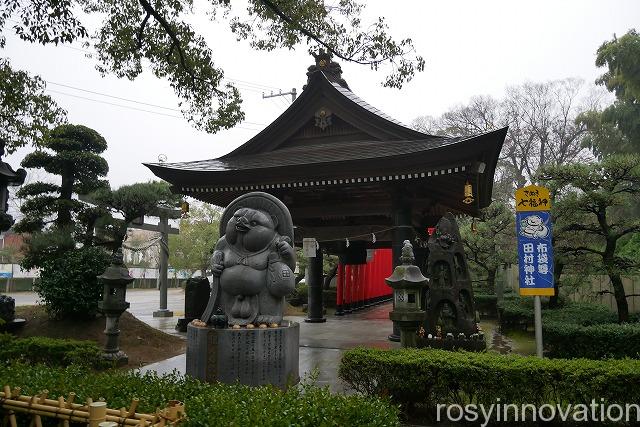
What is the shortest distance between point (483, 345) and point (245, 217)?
5.76 metres

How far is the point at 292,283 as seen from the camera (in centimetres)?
617

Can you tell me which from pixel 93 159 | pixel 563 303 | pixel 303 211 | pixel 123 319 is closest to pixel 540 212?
pixel 303 211

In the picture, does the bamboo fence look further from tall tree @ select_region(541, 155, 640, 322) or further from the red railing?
the red railing

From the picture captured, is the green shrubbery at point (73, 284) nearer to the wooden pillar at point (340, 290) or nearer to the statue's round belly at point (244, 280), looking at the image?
the statue's round belly at point (244, 280)

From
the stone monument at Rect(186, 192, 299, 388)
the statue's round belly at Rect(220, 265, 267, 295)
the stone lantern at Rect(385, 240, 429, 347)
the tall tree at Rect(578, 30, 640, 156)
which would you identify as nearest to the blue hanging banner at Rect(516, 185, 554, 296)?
the stone lantern at Rect(385, 240, 429, 347)

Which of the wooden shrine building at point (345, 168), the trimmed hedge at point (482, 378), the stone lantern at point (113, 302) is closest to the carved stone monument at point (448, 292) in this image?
the wooden shrine building at point (345, 168)

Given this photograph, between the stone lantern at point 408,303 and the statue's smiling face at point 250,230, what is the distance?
2.19 metres

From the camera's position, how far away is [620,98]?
851 inches

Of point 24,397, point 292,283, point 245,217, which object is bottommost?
point 24,397

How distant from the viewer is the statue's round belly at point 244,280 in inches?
241

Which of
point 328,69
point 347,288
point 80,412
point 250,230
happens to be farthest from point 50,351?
point 347,288

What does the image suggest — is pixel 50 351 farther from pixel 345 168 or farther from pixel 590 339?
pixel 590 339

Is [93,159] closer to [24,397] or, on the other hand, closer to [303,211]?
[303,211]

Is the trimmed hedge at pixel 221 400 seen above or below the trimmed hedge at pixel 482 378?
above
